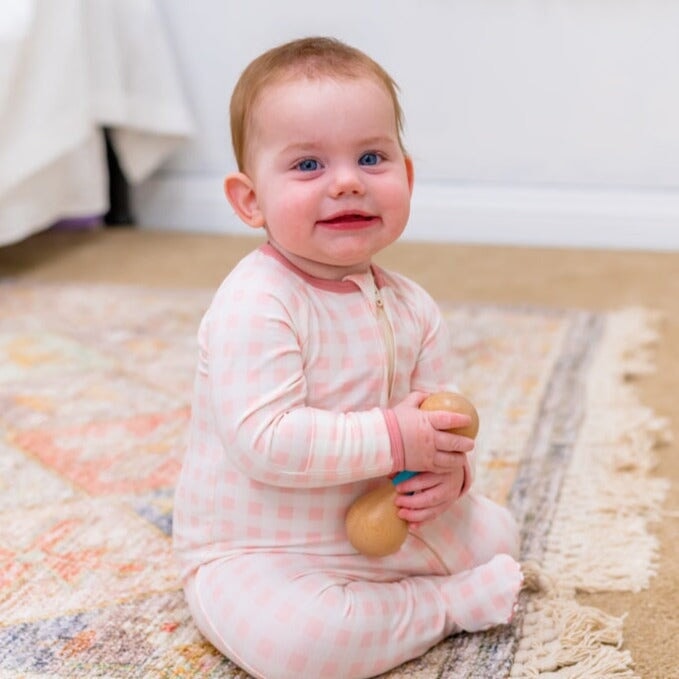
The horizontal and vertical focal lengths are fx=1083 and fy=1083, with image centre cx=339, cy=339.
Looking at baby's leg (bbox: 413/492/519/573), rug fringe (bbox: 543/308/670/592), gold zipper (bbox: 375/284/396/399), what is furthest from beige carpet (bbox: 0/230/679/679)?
gold zipper (bbox: 375/284/396/399)

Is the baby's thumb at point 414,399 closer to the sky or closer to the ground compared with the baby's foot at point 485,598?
closer to the sky

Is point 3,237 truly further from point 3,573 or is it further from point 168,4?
point 3,573

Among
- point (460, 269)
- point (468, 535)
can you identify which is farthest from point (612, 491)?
point (460, 269)

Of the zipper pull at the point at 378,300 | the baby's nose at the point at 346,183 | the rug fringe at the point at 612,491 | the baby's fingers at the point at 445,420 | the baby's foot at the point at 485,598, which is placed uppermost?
the baby's nose at the point at 346,183

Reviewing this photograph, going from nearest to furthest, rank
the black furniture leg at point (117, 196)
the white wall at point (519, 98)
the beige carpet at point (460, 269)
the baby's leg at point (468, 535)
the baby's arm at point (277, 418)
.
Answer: the baby's arm at point (277, 418) < the baby's leg at point (468, 535) < the beige carpet at point (460, 269) < the white wall at point (519, 98) < the black furniture leg at point (117, 196)

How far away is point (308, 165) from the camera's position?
30.5 inches

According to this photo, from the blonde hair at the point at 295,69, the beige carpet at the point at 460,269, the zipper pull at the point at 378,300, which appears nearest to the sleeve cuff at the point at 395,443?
the zipper pull at the point at 378,300

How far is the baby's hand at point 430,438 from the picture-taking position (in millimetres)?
757

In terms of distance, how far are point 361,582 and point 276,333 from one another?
7.8 inches

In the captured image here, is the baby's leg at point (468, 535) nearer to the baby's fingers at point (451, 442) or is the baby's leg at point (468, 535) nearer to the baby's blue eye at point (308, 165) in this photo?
the baby's fingers at point (451, 442)

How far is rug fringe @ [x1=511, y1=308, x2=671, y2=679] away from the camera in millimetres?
804

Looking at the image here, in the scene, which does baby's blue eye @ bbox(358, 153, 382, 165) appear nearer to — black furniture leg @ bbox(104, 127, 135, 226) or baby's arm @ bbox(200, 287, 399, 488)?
baby's arm @ bbox(200, 287, 399, 488)

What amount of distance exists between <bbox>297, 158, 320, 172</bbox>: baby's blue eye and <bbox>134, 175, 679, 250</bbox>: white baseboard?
56.6 inches

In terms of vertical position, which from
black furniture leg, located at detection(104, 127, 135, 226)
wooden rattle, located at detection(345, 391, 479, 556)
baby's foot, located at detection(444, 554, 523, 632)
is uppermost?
wooden rattle, located at detection(345, 391, 479, 556)
